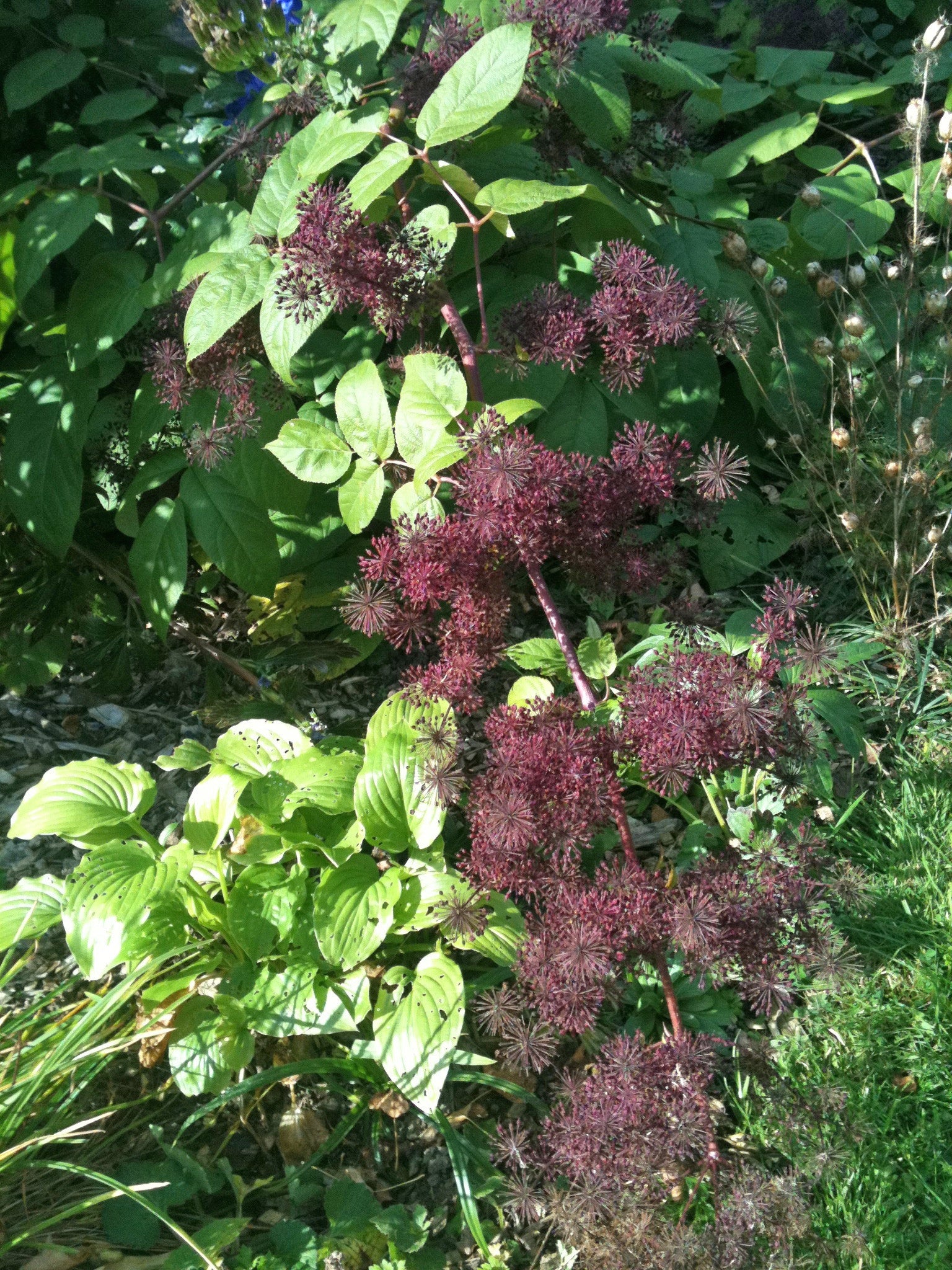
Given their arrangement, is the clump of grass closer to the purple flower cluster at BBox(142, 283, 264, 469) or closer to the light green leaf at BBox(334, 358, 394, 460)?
the light green leaf at BBox(334, 358, 394, 460)

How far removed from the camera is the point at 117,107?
8.16 feet

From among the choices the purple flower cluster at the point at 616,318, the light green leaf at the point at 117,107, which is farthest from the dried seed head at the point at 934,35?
the light green leaf at the point at 117,107

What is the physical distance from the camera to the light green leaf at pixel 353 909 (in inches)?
73.2

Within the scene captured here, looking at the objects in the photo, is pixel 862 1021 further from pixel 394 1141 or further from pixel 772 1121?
pixel 394 1141

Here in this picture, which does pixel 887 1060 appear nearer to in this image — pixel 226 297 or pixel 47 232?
pixel 226 297

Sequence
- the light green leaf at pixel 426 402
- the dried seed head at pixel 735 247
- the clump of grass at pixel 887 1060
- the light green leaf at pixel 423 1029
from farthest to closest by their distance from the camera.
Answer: the dried seed head at pixel 735 247
the light green leaf at pixel 426 402
the light green leaf at pixel 423 1029
the clump of grass at pixel 887 1060

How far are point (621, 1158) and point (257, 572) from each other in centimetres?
136

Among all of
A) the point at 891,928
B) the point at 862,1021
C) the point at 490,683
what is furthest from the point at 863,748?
the point at 490,683

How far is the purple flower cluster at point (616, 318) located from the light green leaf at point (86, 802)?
1040mm

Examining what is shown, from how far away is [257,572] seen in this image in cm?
239

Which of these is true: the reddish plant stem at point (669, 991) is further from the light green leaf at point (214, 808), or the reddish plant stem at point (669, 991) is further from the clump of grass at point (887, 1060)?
the light green leaf at point (214, 808)

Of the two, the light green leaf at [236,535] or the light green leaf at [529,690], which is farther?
the light green leaf at [236,535]

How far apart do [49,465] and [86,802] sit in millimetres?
786

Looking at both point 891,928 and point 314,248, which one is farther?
point 891,928
